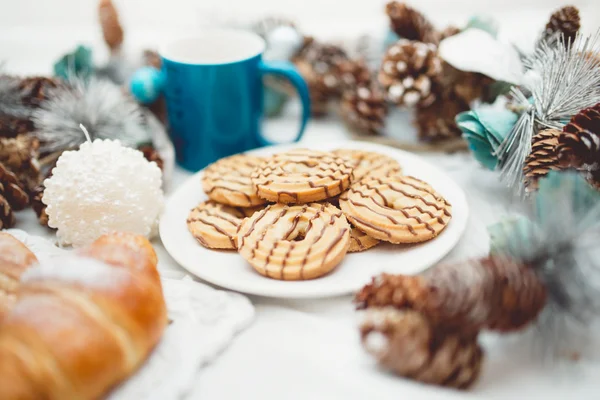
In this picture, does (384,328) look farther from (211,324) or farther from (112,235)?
(112,235)

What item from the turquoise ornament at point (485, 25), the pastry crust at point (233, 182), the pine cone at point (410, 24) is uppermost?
the turquoise ornament at point (485, 25)

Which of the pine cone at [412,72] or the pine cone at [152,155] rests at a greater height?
the pine cone at [412,72]

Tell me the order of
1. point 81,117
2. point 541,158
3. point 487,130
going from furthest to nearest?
point 81,117 < point 487,130 < point 541,158

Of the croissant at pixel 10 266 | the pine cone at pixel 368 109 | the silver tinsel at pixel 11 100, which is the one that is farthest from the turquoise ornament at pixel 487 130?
the silver tinsel at pixel 11 100

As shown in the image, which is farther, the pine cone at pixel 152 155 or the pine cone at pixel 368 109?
the pine cone at pixel 368 109

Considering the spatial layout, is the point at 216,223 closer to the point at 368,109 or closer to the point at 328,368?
the point at 328,368

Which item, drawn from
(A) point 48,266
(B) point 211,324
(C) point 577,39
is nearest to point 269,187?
(B) point 211,324

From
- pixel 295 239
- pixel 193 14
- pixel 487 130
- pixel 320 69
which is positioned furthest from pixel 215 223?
pixel 193 14

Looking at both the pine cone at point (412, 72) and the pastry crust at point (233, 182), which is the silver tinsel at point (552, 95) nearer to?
the pine cone at point (412, 72)

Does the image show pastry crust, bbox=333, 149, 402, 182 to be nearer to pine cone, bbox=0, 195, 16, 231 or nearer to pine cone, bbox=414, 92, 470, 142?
pine cone, bbox=414, 92, 470, 142
